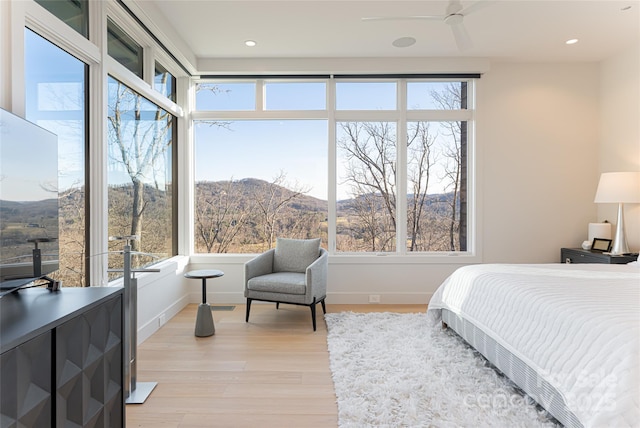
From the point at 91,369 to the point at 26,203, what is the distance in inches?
30.9

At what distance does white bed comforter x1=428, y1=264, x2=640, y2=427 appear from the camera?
138 centimetres

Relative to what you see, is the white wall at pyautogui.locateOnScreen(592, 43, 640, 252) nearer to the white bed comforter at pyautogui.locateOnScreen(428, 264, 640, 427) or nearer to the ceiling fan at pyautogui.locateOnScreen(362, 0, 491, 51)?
the white bed comforter at pyautogui.locateOnScreen(428, 264, 640, 427)

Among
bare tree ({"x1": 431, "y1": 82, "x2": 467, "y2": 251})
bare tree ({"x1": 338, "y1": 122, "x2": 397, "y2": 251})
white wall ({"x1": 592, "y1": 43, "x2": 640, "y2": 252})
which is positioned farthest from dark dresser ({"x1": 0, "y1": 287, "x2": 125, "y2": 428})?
white wall ({"x1": 592, "y1": 43, "x2": 640, "y2": 252})

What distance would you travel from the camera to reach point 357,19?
10.6ft

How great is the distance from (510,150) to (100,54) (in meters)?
4.37

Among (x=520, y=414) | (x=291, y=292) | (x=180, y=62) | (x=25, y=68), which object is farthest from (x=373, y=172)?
(x=25, y=68)

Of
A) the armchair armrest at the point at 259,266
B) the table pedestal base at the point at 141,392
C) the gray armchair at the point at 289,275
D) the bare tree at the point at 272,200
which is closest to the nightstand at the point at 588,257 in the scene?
the gray armchair at the point at 289,275

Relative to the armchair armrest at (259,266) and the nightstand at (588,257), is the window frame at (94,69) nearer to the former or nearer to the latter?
the armchair armrest at (259,266)

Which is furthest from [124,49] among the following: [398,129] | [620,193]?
[620,193]

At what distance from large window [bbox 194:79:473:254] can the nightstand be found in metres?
1.08

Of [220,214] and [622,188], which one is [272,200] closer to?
[220,214]

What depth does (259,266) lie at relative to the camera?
3.71 m

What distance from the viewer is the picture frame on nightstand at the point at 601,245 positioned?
3.81 meters

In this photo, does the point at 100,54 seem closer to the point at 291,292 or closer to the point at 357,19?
the point at 357,19
